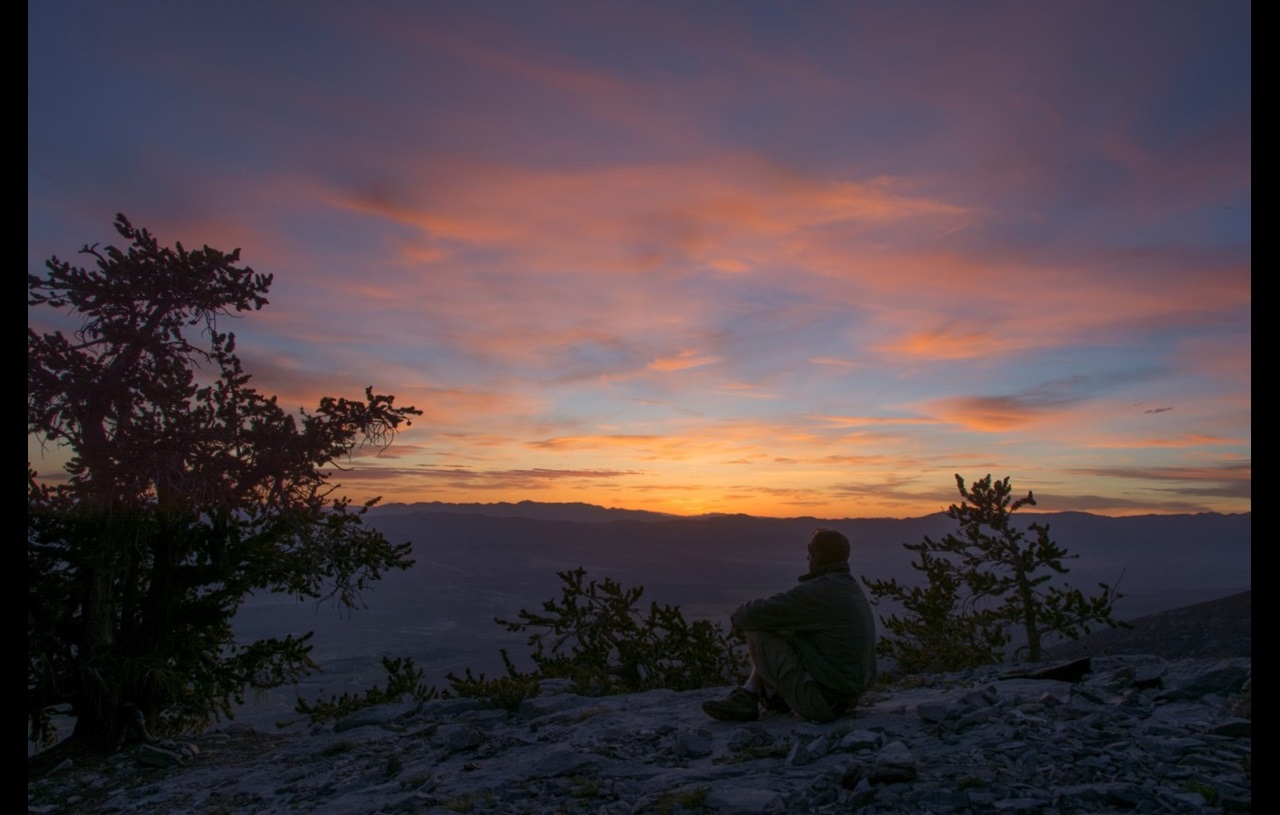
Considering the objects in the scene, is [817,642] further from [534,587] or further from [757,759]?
[534,587]

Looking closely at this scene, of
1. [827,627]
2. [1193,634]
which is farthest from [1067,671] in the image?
[1193,634]

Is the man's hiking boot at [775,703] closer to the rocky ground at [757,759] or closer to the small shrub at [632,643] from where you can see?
the rocky ground at [757,759]

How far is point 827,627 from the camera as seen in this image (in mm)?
7922

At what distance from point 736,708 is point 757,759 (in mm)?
1623

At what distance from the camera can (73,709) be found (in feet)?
39.2

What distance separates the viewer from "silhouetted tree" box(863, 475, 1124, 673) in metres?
13.5

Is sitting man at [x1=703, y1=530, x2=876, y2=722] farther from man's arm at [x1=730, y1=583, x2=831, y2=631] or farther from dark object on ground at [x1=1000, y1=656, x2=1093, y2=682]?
dark object on ground at [x1=1000, y1=656, x2=1093, y2=682]

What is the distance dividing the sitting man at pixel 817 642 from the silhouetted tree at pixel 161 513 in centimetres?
847

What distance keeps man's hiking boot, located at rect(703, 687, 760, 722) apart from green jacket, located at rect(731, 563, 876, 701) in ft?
3.10

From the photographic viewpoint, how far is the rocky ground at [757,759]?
5203 millimetres
